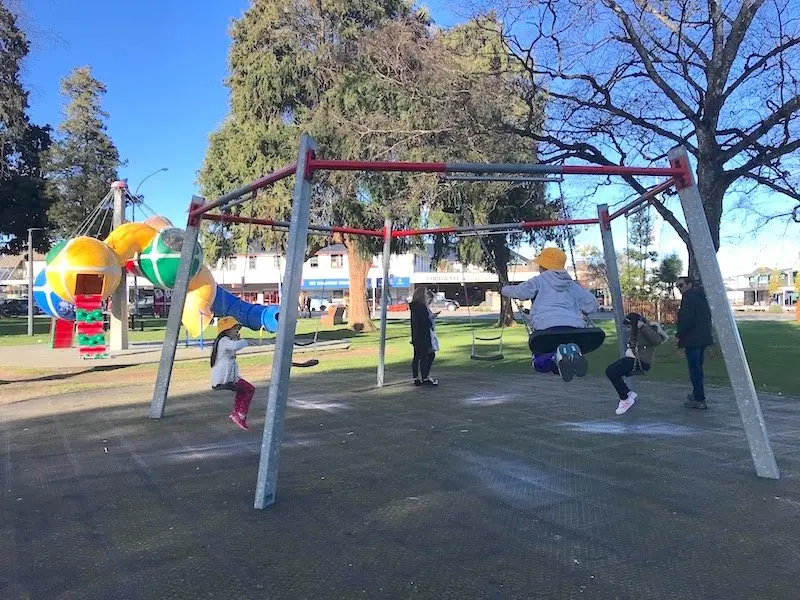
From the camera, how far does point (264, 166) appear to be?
25938 millimetres

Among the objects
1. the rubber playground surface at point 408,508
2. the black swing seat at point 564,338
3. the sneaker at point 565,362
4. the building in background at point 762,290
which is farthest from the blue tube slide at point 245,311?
the building in background at point 762,290

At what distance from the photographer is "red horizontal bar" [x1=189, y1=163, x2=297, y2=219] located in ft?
17.9

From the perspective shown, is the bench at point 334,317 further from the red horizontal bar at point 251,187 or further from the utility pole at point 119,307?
the red horizontal bar at point 251,187

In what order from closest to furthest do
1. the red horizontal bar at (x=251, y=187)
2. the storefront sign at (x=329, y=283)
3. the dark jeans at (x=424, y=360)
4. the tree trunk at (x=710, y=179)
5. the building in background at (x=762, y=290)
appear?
the red horizontal bar at (x=251, y=187), the dark jeans at (x=424, y=360), the tree trunk at (x=710, y=179), the storefront sign at (x=329, y=283), the building in background at (x=762, y=290)

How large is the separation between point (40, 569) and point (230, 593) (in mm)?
1191

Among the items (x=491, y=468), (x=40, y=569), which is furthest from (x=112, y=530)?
(x=491, y=468)

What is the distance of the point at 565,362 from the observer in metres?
6.51

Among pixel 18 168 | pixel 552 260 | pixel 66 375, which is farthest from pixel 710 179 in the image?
pixel 18 168

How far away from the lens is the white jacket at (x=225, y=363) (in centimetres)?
709

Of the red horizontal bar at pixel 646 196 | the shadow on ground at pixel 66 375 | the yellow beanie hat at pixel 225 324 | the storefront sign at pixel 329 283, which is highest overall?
the storefront sign at pixel 329 283

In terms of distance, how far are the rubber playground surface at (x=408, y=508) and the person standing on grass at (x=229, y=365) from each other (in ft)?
1.17

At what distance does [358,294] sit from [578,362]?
24.3 m

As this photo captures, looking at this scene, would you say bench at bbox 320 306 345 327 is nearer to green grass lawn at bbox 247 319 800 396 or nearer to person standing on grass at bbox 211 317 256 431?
green grass lawn at bbox 247 319 800 396

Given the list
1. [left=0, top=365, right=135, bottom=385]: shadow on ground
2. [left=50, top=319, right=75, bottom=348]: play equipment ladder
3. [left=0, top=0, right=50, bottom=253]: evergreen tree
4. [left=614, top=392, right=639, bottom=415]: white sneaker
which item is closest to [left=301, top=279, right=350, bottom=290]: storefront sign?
[left=0, top=0, right=50, bottom=253]: evergreen tree
